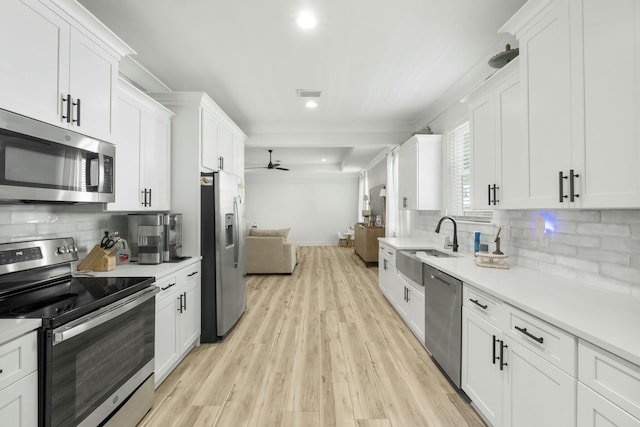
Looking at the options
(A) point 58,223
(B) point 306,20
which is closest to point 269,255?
(A) point 58,223

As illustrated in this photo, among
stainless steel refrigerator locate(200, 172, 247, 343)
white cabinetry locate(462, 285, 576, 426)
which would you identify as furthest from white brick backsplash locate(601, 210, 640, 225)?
stainless steel refrigerator locate(200, 172, 247, 343)

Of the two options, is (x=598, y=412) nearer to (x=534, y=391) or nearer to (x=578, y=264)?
(x=534, y=391)

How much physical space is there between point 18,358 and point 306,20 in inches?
99.7

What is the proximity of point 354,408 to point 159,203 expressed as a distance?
2.36m

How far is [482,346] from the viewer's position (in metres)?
1.77

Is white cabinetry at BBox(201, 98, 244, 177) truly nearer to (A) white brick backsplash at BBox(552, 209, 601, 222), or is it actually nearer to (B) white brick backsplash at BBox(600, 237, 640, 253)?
(A) white brick backsplash at BBox(552, 209, 601, 222)

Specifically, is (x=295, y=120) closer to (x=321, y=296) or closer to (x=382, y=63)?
(x=382, y=63)

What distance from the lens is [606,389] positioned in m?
1.00

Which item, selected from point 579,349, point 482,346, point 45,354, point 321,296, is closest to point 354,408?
point 482,346

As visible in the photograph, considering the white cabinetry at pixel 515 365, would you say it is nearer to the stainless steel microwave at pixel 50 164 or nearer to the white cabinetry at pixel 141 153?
the stainless steel microwave at pixel 50 164

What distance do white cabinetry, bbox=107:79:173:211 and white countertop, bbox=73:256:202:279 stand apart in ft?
1.54

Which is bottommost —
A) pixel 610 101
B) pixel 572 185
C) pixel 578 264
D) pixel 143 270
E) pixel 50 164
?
pixel 143 270

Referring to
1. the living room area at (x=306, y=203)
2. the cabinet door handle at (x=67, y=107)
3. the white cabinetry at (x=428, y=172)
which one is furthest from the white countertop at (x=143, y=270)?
the living room area at (x=306, y=203)

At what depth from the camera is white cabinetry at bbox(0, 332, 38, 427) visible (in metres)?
1.05
